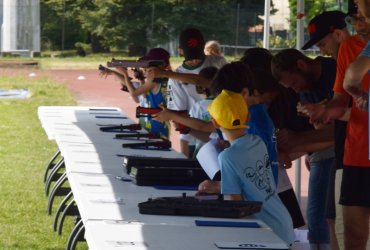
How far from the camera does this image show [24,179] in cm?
1202

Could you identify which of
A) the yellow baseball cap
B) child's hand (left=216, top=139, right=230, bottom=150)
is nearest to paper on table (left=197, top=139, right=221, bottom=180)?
child's hand (left=216, top=139, right=230, bottom=150)

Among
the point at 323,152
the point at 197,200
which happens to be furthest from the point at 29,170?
the point at 197,200

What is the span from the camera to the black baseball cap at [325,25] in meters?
5.79

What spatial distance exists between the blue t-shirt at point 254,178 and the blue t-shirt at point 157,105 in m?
4.17

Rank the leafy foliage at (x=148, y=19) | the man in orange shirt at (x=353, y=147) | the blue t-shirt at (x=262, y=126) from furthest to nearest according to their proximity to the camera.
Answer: the leafy foliage at (x=148, y=19) → the blue t-shirt at (x=262, y=126) → the man in orange shirt at (x=353, y=147)

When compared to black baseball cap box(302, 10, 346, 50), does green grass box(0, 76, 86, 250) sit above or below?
below

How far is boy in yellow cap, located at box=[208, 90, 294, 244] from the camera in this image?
181 inches

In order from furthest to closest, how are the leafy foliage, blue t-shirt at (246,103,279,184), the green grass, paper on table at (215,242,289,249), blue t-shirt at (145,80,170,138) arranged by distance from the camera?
1. the leafy foliage
2. blue t-shirt at (145,80,170,138)
3. the green grass
4. blue t-shirt at (246,103,279,184)
5. paper on table at (215,242,289,249)

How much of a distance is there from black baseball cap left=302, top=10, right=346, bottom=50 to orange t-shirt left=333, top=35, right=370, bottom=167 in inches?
37.9

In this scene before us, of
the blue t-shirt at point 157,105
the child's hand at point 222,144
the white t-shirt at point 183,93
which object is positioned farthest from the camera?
the blue t-shirt at point 157,105

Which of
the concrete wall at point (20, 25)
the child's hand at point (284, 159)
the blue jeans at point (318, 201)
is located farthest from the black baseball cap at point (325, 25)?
the concrete wall at point (20, 25)

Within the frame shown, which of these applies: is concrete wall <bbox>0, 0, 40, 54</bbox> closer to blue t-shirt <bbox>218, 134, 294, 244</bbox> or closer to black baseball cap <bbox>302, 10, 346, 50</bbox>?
black baseball cap <bbox>302, 10, 346, 50</bbox>

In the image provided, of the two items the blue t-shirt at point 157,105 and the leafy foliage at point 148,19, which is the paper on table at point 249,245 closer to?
the blue t-shirt at point 157,105

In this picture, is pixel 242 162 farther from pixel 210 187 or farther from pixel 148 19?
pixel 148 19
